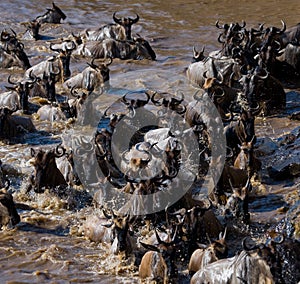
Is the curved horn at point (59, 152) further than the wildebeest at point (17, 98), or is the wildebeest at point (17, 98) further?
the wildebeest at point (17, 98)

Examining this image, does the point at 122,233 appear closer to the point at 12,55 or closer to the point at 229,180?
the point at 229,180

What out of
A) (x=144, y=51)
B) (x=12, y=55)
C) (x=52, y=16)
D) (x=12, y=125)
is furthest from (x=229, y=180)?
(x=52, y=16)

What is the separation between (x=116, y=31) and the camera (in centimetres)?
1947

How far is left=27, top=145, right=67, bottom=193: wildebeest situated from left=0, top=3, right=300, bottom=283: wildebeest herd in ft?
0.05

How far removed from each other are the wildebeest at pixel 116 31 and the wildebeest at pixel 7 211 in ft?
29.2

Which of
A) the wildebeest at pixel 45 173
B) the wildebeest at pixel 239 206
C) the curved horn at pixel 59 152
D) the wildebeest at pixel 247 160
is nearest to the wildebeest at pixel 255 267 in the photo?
the wildebeest at pixel 239 206

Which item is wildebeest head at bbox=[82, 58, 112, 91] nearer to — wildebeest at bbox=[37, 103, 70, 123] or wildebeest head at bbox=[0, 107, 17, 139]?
wildebeest at bbox=[37, 103, 70, 123]

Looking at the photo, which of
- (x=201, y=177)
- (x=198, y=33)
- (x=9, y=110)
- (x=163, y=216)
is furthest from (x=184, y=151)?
(x=198, y=33)

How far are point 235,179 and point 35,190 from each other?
2.78m

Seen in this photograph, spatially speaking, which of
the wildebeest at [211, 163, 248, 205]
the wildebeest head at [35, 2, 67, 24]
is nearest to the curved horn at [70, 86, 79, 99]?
the wildebeest at [211, 163, 248, 205]

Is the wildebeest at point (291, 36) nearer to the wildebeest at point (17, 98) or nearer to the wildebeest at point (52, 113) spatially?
the wildebeest at point (52, 113)

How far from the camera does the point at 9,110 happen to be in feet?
46.5

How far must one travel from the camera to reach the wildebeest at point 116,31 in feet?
62.6

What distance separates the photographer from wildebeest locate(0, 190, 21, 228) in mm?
10695
